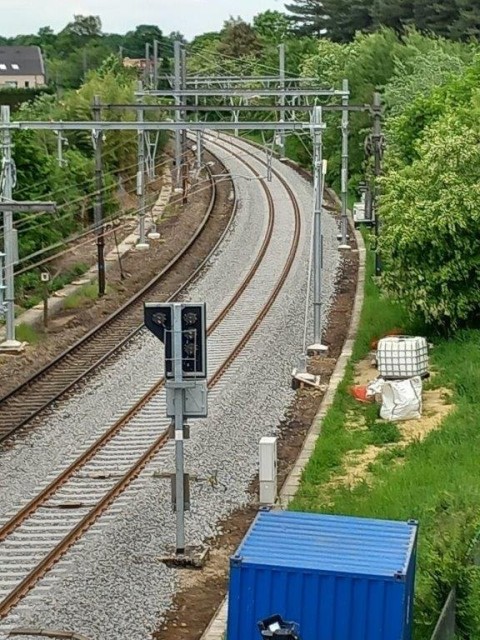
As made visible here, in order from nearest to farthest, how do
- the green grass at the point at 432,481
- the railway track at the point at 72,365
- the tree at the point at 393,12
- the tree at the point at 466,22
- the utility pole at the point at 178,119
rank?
1. the green grass at the point at 432,481
2. the railway track at the point at 72,365
3. the utility pole at the point at 178,119
4. the tree at the point at 466,22
5. the tree at the point at 393,12

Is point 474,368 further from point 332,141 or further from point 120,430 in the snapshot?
point 332,141

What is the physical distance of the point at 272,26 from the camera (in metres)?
105

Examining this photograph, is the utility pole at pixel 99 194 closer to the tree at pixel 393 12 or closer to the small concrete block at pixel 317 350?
the small concrete block at pixel 317 350

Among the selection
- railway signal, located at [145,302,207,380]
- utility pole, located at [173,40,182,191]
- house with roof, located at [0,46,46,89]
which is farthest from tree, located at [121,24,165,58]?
railway signal, located at [145,302,207,380]

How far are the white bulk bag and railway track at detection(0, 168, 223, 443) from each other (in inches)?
231

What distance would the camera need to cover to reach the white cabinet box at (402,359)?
71.0 ft

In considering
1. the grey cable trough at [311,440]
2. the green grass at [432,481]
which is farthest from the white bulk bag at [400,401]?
the grey cable trough at [311,440]

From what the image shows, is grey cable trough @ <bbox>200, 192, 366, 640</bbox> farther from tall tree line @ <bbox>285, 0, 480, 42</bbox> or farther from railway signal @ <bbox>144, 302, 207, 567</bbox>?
tall tree line @ <bbox>285, 0, 480, 42</bbox>

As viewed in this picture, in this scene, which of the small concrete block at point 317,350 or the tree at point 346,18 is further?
the tree at point 346,18

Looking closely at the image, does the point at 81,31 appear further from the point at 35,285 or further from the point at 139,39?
the point at 35,285

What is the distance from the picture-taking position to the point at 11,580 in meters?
13.6

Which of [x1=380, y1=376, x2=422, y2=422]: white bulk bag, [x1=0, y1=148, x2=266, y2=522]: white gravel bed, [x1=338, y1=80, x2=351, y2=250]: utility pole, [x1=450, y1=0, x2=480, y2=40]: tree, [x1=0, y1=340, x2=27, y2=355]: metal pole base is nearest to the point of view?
[x1=0, y1=148, x2=266, y2=522]: white gravel bed

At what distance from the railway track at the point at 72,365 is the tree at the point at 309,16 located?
2444 inches

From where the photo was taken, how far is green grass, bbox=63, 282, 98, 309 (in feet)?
101
